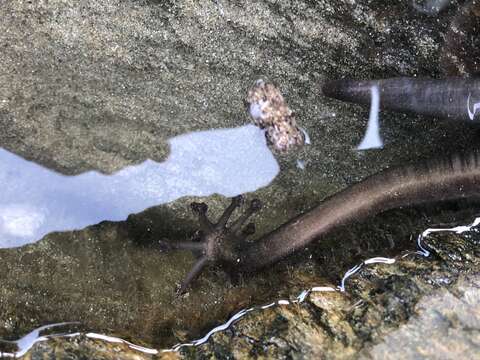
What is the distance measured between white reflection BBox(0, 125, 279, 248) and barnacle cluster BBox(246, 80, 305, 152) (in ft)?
0.33

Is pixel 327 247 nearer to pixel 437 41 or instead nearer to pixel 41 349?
pixel 437 41

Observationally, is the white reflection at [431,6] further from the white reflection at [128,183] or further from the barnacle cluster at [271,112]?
the white reflection at [128,183]

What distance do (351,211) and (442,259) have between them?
0.76 metres

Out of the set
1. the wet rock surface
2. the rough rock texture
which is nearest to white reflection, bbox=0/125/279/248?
the wet rock surface

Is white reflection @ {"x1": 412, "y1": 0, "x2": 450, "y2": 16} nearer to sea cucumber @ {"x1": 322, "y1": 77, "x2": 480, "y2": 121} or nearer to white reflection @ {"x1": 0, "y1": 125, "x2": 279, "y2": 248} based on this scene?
sea cucumber @ {"x1": 322, "y1": 77, "x2": 480, "y2": 121}

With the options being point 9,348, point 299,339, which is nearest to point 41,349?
point 9,348

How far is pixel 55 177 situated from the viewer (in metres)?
4.08

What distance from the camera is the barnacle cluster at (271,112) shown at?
13.4ft

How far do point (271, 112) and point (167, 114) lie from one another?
801mm

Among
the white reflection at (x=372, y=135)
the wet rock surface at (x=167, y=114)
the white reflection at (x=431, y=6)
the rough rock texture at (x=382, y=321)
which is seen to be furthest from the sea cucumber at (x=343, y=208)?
the white reflection at (x=431, y=6)

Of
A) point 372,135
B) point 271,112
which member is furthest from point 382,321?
point 271,112

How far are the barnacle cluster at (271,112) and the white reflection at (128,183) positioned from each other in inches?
3.9

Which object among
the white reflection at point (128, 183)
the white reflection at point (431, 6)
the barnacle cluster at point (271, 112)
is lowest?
the white reflection at point (128, 183)

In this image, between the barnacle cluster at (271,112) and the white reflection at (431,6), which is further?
the barnacle cluster at (271,112)
